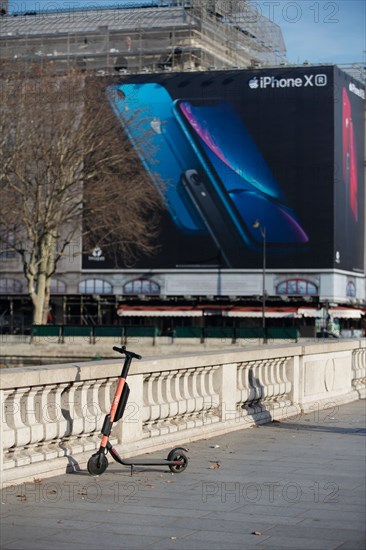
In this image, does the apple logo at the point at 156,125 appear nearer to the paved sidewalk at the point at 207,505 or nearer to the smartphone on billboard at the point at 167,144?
the smartphone on billboard at the point at 167,144

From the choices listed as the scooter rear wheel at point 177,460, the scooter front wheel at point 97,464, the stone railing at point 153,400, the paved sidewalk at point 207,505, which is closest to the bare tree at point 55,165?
the stone railing at point 153,400

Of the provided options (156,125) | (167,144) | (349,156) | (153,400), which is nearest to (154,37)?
(156,125)

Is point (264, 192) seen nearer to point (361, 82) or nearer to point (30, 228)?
point (361, 82)

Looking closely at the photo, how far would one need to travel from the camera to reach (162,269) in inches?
3713

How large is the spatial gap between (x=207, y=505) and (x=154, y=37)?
9088 cm

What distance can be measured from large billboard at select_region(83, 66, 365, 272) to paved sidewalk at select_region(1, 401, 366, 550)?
3090 inches

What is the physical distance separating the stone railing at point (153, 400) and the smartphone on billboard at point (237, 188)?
72.9m

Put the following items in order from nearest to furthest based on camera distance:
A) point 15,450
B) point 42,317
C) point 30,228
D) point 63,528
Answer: point 63,528 → point 15,450 → point 30,228 → point 42,317

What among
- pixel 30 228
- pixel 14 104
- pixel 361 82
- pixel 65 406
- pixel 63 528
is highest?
pixel 361 82

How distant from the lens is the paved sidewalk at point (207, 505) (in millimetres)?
8203

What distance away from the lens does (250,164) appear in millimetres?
92438

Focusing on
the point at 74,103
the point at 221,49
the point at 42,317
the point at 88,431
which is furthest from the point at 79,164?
the point at 88,431

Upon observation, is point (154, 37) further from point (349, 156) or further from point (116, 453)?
point (116, 453)

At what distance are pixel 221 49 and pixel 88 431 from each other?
90.8m
